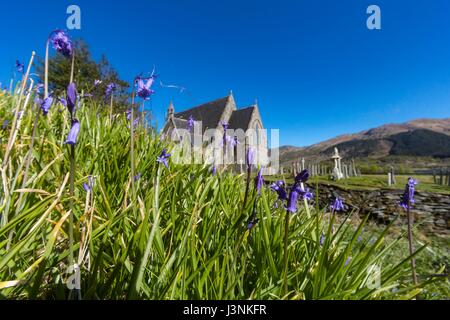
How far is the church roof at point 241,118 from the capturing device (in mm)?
32469

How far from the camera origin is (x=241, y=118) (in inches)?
1321

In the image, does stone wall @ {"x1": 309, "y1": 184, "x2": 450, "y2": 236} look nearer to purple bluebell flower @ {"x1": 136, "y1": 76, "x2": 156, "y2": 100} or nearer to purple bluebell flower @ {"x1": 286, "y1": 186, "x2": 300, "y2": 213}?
purple bluebell flower @ {"x1": 286, "y1": 186, "x2": 300, "y2": 213}

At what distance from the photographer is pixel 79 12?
6.22 feet

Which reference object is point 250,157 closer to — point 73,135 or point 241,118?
point 73,135

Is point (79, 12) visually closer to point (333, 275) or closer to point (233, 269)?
point (233, 269)

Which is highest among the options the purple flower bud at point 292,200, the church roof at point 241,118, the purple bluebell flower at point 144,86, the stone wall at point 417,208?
the church roof at point 241,118

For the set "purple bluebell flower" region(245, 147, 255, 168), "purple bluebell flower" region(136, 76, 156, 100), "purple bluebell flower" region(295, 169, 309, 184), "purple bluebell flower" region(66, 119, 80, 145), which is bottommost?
"purple bluebell flower" region(295, 169, 309, 184)

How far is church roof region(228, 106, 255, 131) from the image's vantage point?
32469 mm

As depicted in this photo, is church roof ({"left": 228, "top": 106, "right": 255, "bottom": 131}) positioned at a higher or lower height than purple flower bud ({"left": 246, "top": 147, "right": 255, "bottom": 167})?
higher

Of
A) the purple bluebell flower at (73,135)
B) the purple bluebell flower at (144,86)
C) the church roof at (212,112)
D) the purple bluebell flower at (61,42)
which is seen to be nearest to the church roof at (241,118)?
the church roof at (212,112)

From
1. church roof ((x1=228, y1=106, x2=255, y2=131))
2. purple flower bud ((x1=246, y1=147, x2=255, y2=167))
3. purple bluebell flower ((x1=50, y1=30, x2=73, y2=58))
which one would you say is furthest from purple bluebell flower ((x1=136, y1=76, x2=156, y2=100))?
church roof ((x1=228, y1=106, x2=255, y2=131))

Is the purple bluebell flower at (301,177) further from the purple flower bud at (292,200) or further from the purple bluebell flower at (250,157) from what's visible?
the purple bluebell flower at (250,157)

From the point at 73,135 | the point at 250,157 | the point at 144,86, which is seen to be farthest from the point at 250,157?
the point at 144,86
